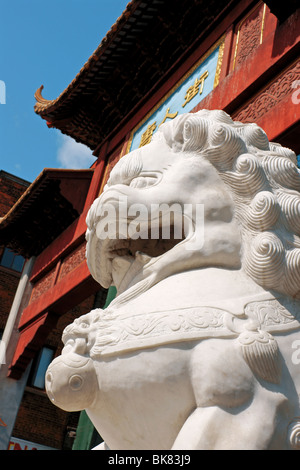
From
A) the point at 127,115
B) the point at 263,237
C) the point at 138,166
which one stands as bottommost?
the point at 263,237

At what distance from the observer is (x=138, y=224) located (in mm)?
1648

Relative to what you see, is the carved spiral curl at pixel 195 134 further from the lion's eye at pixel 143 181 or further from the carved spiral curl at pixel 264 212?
the carved spiral curl at pixel 264 212

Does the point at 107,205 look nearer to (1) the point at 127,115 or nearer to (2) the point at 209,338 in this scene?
(2) the point at 209,338

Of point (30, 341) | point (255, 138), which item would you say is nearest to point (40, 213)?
point (30, 341)

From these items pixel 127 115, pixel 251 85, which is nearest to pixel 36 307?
pixel 127 115

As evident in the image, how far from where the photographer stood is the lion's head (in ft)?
5.09

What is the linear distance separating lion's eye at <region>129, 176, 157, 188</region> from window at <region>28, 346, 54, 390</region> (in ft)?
35.2

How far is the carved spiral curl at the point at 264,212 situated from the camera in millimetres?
1553

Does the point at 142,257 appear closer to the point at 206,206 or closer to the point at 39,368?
the point at 206,206

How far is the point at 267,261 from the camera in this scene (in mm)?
1487

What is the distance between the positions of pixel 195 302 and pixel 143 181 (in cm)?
48

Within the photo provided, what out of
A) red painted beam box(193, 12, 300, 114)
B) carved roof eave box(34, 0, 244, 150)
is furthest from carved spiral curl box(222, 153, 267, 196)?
carved roof eave box(34, 0, 244, 150)

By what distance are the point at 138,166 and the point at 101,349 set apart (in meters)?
0.62

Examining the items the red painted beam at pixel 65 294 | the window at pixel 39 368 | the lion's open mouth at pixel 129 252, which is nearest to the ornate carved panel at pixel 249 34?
the red painted beam at pixel 65 294
